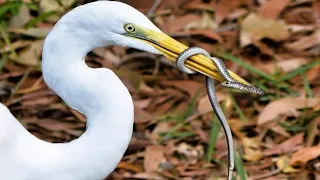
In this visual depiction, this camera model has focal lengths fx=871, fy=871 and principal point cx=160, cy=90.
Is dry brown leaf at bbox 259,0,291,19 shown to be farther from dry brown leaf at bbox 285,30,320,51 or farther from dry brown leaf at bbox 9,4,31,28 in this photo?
dry brown leaf at bbox 9,4,31,28

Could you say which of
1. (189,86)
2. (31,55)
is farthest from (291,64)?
(31,55)

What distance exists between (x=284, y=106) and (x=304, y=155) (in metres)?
0.24

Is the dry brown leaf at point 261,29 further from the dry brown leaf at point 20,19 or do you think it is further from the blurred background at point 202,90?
the dry brown leaf at point 20,19

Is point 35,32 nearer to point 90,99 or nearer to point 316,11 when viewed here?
point 316,11

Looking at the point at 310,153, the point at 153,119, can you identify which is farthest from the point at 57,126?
the point at 310,153

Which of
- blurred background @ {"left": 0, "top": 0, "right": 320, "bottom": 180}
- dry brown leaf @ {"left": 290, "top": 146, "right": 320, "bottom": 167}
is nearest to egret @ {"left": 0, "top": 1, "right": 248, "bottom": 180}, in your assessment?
blurred background @ {"left": 0, "top": 0, "right": 320, "bottom": 180}

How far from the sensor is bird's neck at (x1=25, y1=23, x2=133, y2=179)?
1689mm

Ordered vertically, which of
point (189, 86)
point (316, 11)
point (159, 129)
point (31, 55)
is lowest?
point (31, 55)

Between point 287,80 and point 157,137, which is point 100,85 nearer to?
point 157,137

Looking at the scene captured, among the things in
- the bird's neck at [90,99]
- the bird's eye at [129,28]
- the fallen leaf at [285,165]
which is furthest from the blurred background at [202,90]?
the bird's eye at [129,28]

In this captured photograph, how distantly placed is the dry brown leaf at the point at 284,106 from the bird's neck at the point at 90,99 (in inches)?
45.4

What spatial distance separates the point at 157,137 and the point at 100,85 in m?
1.12

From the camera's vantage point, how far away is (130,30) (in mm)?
1654

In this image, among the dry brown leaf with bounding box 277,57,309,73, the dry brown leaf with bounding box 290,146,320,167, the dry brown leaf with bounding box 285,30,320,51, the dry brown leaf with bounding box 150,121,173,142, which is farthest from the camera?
the dry brown leaf with bounding box 285,30,320,51
